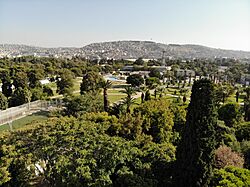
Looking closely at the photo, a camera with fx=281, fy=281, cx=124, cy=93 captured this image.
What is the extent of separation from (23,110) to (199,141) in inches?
1075

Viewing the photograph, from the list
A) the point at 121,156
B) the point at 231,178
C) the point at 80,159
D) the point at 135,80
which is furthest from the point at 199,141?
the point at 135,80

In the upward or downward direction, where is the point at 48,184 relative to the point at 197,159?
downward

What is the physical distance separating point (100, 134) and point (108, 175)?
12.6 ft

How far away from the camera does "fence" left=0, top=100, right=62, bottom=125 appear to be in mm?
31478

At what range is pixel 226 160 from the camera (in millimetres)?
16281

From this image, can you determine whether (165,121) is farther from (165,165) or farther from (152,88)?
(152,88)

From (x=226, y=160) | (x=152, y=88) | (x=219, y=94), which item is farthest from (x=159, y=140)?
(x=152, y=88)

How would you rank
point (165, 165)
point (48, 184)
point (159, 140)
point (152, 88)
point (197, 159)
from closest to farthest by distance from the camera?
point (197, 159) < point (165, 165) < point (48, 184) < point (159, 140) < point (152, 88)

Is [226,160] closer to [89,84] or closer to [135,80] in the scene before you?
[89,84]

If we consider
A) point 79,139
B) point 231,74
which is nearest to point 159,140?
point 79,139

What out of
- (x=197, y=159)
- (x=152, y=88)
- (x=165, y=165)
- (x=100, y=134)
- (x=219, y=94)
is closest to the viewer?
(x=197, y=159)

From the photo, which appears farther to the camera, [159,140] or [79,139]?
[159,140]

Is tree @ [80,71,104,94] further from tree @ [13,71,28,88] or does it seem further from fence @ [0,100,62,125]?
tree @ [13,71,28,88]

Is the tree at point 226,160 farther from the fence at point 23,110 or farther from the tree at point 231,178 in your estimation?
the fence at point 23,110
